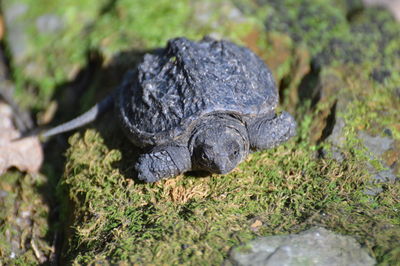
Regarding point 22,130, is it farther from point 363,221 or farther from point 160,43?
point 363,221

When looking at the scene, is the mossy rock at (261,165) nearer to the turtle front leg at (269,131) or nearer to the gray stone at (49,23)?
the turtle front leg at (269,131)

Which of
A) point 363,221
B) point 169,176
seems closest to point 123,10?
point 169,176

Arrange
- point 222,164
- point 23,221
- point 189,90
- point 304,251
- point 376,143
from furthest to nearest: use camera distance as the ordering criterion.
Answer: point 23,221
point 376,143
point 189,90
point 222,164
point 304,251

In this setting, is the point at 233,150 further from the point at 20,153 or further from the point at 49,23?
the point at 49,23

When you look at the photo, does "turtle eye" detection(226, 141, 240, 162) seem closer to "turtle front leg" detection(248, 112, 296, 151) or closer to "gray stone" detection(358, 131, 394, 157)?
"turtle front leg" detection(248, 112, 296, 151)

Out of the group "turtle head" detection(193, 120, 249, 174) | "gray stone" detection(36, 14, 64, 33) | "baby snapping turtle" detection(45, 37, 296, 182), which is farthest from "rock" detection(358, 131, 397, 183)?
"gray stone" detection(36, 14, 64, 33)

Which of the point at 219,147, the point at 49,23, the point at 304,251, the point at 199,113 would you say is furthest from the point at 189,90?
the point at 49,23
